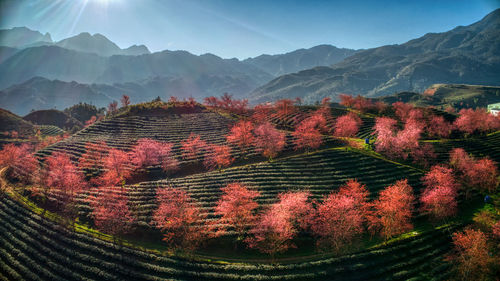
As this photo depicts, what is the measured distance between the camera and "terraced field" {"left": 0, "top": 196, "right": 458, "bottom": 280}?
93.3ft

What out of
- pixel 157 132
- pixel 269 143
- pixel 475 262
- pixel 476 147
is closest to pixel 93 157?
pixel 157 132

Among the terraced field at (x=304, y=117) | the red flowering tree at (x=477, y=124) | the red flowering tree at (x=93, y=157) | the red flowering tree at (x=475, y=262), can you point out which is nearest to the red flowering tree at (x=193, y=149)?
the red flowering tree at (x=93, y=157)

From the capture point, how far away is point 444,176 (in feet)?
134

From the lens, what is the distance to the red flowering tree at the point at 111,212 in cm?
3525

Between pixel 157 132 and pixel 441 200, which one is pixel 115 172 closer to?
pixel 157 132

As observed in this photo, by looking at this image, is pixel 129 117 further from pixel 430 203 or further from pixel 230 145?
pixel 430 203

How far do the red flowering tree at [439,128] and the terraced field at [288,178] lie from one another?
30.2 m

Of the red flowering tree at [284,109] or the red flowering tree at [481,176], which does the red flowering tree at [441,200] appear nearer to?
the red flowering tree at [481,176]

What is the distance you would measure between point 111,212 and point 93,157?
3563 centimetres

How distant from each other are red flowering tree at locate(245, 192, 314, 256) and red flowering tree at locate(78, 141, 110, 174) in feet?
153

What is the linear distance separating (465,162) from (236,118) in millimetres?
74581

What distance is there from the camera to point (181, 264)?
1212 inches

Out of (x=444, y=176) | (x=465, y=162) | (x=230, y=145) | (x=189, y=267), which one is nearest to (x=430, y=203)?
(x=444, y=176)

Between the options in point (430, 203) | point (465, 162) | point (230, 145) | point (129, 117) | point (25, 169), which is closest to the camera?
point (430, 203)
